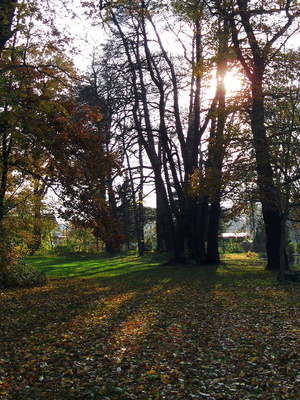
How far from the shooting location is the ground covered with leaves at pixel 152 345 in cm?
467

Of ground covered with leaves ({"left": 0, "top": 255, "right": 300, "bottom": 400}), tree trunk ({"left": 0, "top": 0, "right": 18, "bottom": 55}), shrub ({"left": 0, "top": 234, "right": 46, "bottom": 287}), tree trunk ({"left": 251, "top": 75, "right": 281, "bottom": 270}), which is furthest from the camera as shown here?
tree trunk ({"left": 251, "top": 75, "right": 281, "bottom": 270})

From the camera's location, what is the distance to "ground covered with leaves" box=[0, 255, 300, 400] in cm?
467

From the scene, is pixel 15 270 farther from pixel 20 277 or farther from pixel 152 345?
pixel 152 345

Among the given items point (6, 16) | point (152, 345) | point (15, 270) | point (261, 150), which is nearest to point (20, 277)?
point (15, 270)

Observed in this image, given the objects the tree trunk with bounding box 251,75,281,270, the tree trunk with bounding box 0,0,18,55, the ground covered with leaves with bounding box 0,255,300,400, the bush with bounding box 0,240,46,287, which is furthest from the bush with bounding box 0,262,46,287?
the tree trunk with bounding box 251,75,281,270

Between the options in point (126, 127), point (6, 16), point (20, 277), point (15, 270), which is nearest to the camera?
point (6, 16)

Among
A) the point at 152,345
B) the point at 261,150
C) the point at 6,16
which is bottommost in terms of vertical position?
the point at 152,345

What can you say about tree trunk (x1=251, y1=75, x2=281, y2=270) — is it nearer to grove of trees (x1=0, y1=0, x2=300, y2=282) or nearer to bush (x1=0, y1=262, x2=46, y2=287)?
grove of trees (x1=0, y1=0, x2=300, y2=282)

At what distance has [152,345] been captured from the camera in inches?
249

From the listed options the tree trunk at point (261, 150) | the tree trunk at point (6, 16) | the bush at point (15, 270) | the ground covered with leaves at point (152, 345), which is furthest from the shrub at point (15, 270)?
the tree trunk at point (261, 150)

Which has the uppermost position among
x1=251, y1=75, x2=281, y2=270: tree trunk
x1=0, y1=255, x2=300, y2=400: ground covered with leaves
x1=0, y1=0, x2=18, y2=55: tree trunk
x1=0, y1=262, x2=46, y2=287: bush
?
x1=0, y1=0, x2=18, y2=55: tree trunk

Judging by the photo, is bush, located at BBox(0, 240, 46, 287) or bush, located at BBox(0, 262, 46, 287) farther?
bush, located at BBox(0, 262, 46, 287)

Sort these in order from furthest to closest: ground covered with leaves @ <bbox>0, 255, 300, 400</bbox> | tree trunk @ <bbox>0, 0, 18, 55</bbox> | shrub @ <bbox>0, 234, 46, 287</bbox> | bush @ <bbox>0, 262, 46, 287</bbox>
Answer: bush @ <bbox>0, 262, 46, 287</bbox>, shrub @ <bbox>0, 234, 46, 287</bbox>, tree trunk @ <bbox>0, 0, 18, 55</bbox>, ground covered with leaves @ <bbox>0, 255, 300, 400</bbox>

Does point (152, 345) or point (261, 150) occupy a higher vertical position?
point (261, 150)
